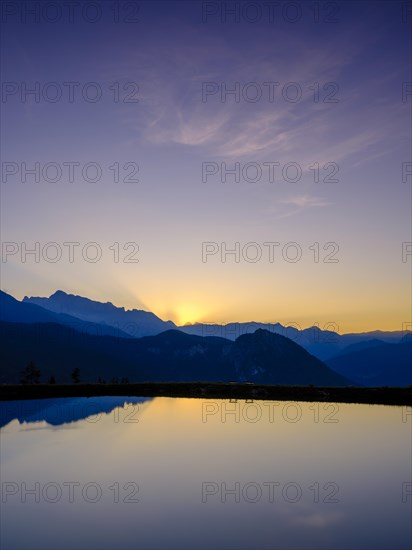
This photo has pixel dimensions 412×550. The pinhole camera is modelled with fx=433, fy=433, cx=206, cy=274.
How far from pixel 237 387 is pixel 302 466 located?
30.8 meters

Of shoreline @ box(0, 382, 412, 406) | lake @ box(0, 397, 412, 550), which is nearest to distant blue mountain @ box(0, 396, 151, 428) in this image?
lake @ box(0, 397, 412, 550)

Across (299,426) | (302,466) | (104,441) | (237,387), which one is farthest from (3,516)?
(237,387)

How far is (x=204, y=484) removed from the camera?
1800 centimetres

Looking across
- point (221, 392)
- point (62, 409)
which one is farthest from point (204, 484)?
point (221, 392)

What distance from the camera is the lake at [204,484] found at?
13461 millimetres

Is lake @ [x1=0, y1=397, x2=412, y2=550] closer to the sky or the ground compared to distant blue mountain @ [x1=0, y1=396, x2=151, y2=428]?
closer to the sky

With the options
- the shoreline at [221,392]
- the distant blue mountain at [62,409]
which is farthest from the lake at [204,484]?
the shoreline at [221,392]

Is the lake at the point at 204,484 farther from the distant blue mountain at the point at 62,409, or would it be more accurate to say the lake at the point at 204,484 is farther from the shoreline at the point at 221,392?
the shoreline at the point at 221,392

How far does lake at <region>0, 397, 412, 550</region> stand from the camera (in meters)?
13.5

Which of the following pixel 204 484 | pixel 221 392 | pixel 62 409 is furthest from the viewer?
pixel 221 392

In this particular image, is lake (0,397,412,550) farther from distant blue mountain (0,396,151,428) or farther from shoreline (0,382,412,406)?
shoreline (0,382,412,406)

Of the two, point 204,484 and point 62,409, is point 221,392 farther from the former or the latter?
point 204,484

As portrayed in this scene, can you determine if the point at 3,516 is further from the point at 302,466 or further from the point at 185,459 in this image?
the point at 302,466

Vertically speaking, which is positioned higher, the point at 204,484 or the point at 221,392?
the point at 204,484
